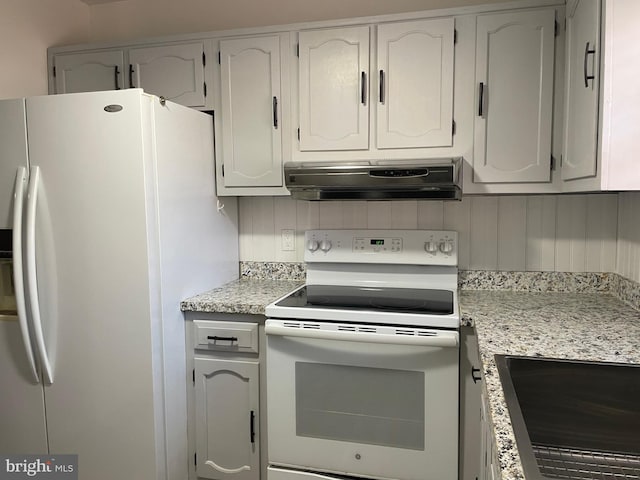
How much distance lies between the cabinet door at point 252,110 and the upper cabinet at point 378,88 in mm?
130

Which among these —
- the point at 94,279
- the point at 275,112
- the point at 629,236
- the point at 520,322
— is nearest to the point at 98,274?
the point at 94,279

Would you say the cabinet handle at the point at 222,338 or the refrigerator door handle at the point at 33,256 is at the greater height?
the refrigerator door handle at the point at 33,256

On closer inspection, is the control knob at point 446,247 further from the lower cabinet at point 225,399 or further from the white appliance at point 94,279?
the white appliance at point 94,279

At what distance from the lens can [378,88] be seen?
6.84 ft

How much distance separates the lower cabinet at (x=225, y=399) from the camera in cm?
205

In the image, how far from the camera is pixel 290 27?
216cm

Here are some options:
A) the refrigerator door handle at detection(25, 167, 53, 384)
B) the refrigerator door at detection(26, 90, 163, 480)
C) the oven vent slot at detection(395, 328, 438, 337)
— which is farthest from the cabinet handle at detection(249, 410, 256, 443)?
the refrigerator door handle at detection(25, 167, 53, 384)

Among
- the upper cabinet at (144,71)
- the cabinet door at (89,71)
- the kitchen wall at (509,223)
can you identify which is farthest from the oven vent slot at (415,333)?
the cabinet door at (89,71)

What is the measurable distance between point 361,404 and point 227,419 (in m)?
0.63

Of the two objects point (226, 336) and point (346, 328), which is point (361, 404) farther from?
point (226, 336)

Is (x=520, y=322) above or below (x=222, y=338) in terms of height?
above

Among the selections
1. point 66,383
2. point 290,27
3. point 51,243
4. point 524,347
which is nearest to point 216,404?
point 66,383

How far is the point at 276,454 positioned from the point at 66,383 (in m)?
0.91

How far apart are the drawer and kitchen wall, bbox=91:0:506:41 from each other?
157 centimetres
